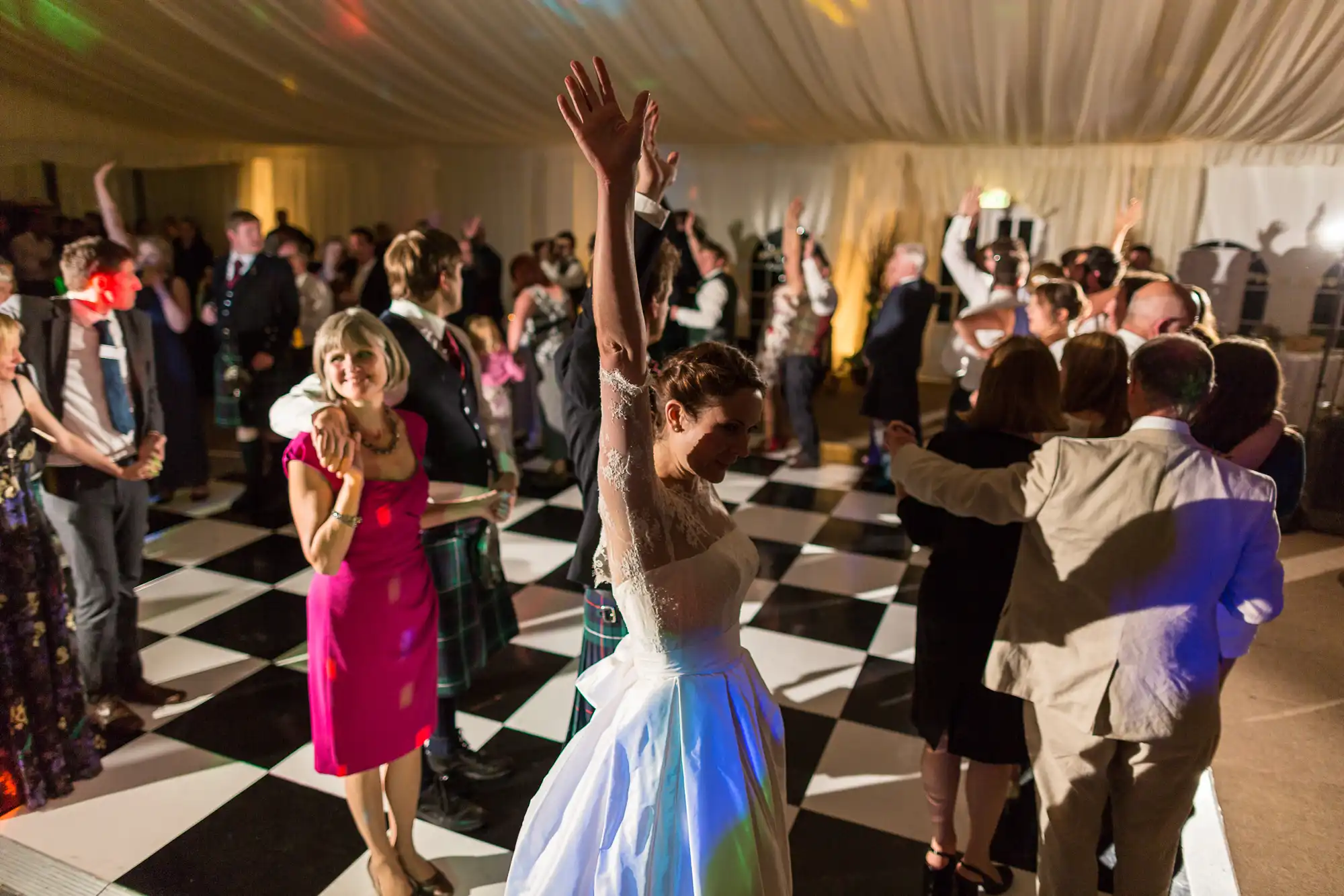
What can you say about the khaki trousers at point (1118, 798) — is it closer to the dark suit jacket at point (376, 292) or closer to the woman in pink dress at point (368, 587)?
the woman in pink dress at point (368, 587)

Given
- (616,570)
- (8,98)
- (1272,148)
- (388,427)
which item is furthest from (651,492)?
(1272,148)

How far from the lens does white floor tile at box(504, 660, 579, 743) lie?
90.8 inches

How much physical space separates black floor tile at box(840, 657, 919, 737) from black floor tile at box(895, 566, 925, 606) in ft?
1.50

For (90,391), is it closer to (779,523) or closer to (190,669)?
(190,669)

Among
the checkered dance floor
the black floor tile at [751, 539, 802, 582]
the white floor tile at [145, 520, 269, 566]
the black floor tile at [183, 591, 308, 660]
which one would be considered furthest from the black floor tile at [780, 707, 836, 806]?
the white floor tile at [145, 520, 269, 566]

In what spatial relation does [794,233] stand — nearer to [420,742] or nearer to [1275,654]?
[1275,654]

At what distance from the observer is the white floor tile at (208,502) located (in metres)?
3.80

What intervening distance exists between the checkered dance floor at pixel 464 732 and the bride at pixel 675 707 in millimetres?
762

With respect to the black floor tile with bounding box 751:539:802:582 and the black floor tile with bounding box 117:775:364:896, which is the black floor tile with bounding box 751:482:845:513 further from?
the black floor tile with bounding box 117:775:364:896

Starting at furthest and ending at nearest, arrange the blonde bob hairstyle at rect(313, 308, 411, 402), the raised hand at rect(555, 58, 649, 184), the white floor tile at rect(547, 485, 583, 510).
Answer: the white floor tile at rect(547, 485, 583, 510), the blonde bob hairstyle at rect(313, 308, 411, 402), the raised hand at rect(555, 58, 649, 184)

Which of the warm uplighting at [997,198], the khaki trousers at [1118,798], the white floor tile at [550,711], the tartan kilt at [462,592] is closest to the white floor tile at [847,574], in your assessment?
the white floor tile at [550,711]

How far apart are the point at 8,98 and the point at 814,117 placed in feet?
15.8

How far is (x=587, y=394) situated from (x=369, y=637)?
2.03 ft

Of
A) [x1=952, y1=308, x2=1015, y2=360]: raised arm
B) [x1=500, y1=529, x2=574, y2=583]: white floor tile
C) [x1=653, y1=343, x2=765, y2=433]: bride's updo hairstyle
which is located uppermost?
[x1=952, y1=308, x2=1015, y2=360]: raised arm
